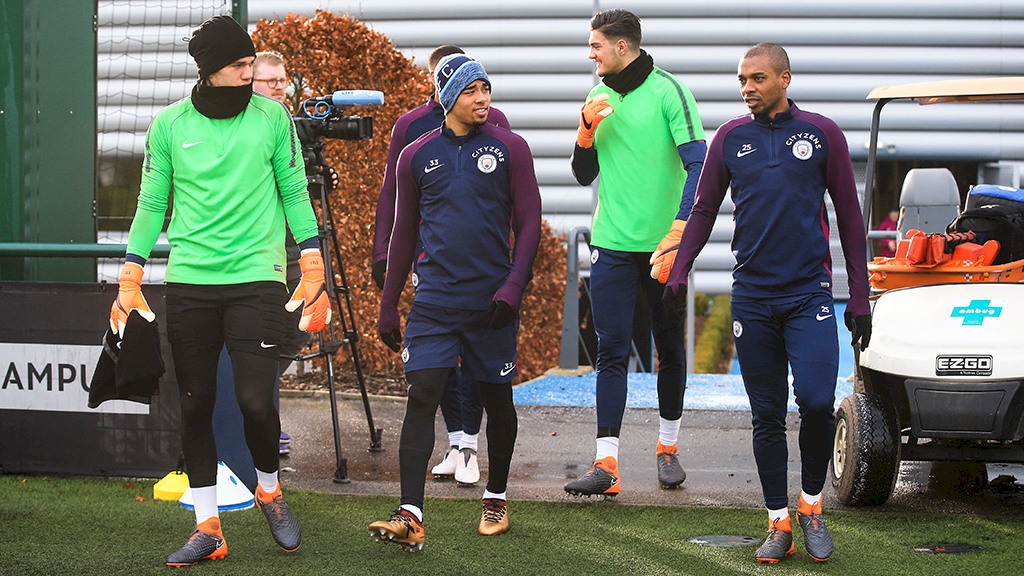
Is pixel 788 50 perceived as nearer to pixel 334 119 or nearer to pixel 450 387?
pixel 334 119

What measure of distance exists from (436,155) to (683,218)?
3.91ft

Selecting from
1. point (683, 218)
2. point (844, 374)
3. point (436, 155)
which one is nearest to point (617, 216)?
point (683, 218)

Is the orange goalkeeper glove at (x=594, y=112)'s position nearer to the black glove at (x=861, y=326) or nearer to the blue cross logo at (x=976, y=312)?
the black glove at (x=861, y=326)

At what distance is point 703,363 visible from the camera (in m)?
12.6

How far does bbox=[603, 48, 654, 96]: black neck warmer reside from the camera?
5711 millimetres

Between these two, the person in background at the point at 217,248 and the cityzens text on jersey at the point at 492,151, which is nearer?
the person in background at the point at 217,248

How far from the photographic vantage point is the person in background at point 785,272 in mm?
4594

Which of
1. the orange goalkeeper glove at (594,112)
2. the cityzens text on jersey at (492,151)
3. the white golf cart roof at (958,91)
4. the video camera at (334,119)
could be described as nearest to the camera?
the cityzens text on jersey at (492,151)

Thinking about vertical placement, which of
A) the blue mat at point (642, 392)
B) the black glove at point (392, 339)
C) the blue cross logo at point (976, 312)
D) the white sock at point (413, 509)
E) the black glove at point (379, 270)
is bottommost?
the blue mat at point (642, 392)

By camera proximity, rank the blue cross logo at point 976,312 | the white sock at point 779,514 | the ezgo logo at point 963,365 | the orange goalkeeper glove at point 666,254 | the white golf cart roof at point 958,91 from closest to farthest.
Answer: the white sock at point 779,514 < the ezgo logo at point 963,365 < the blue cross logo at point 976,312 < the orange goalkeeper glove at point 666,254 < the white golf cart roof at point 958,91

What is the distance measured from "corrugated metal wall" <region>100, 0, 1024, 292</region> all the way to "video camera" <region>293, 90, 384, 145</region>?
21.7 feet

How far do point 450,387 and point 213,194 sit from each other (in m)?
1.98

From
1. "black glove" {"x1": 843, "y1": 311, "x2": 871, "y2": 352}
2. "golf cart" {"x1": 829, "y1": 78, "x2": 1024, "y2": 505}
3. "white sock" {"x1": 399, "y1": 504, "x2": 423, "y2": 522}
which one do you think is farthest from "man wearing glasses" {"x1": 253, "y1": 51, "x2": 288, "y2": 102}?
"black glove" {"x1": 843, "y1": 311, "x2": 871, "y2": 352}

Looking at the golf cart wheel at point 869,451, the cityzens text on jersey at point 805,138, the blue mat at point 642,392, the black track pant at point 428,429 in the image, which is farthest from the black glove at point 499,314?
the blue mat at point 642,392
